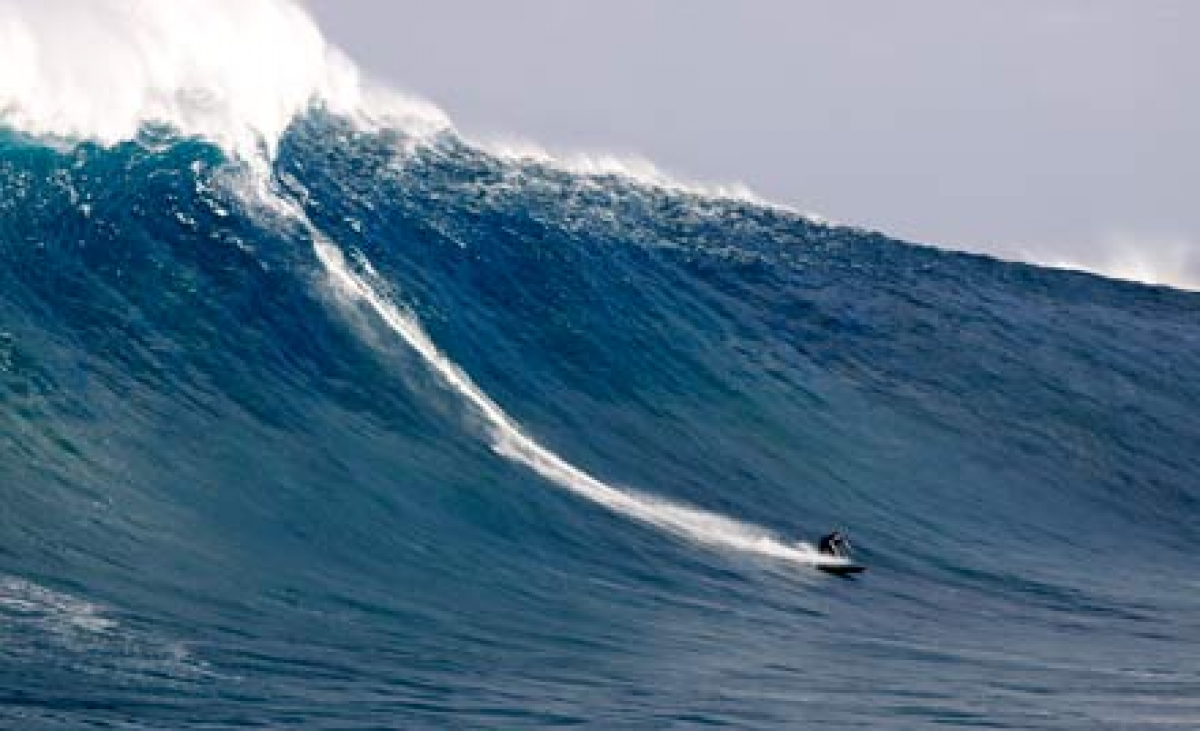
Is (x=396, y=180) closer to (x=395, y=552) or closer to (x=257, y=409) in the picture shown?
(x=257, y=409)

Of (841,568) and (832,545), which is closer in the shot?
(841,568)

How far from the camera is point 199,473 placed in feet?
54.2

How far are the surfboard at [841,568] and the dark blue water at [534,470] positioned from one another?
0.63 feet

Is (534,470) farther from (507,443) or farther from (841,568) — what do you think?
(841,568)

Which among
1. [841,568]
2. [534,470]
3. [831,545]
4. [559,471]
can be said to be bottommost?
[841,568]

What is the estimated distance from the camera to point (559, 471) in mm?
19766

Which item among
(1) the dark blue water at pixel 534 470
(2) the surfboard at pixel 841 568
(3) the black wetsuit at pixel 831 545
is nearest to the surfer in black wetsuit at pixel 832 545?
(3) the black wetsuit at pixel 831 545

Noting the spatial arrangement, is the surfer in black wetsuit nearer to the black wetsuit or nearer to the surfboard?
the black wetsuit

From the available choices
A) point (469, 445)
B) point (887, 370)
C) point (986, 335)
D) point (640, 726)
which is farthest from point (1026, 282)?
point (640, 726)

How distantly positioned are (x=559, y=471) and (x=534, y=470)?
1.11 feet

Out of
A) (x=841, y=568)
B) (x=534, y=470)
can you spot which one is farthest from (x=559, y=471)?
(x=841, y=568)

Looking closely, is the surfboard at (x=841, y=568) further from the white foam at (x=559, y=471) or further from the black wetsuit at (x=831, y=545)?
the black wetsuit at (x=831, y=545)

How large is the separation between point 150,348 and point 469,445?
3.22 meters

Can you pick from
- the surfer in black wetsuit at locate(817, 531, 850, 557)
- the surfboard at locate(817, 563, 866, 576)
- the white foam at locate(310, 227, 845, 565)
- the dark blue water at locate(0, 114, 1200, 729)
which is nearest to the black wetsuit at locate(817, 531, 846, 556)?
the surfer in black wetsuit at locate(817, 531, 850, 557)
